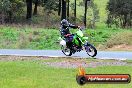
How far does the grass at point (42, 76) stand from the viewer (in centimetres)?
1065

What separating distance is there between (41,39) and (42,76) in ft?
56.2

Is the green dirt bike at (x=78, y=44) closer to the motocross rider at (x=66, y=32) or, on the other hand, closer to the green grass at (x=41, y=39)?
the motocross rider at (x=66, y=32)

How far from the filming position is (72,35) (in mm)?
20625

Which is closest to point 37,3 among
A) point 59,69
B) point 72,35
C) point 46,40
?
point 46,40

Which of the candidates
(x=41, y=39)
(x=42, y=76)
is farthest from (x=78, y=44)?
(x=41, y=39)

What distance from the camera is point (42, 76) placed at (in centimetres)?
1284

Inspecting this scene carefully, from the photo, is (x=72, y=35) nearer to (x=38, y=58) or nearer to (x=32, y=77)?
(x=38, y=58)

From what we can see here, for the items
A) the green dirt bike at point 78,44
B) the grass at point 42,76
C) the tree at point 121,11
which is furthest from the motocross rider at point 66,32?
the tree at point 121,11

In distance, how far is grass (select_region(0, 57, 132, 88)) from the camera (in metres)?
10.6

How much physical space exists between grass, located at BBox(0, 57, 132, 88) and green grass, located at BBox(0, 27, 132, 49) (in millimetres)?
11939

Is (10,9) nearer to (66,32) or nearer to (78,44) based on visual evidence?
(66,32)

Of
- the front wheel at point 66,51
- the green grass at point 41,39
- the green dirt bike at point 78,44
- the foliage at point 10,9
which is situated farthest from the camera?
the foliage at point 10,9

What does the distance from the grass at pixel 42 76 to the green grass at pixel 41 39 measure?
Answer: 39.2 feet

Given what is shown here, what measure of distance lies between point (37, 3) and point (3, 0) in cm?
1349
